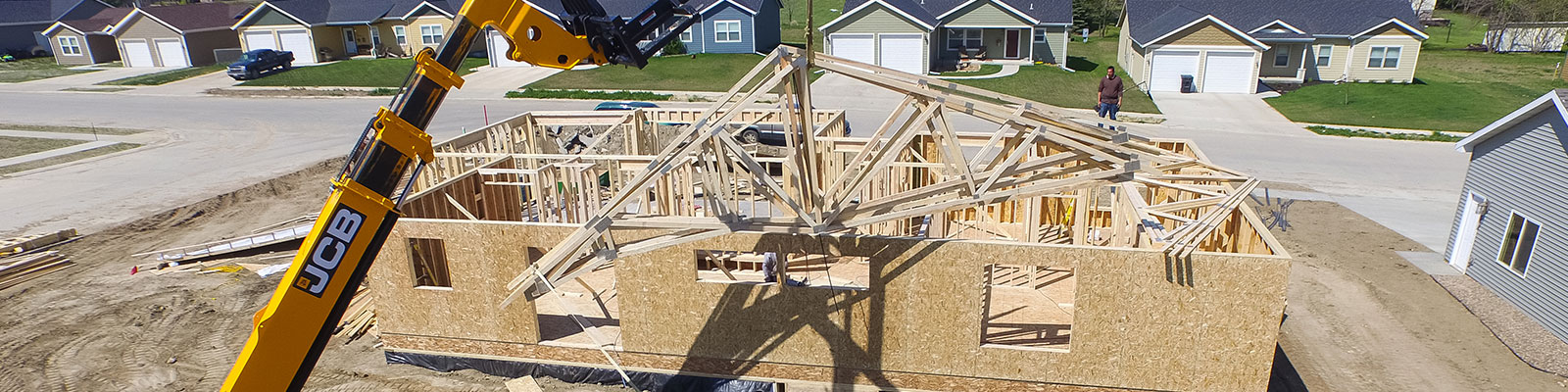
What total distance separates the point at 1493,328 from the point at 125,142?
38.3m

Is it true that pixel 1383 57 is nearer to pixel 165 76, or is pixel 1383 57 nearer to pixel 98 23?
pixel 165 76

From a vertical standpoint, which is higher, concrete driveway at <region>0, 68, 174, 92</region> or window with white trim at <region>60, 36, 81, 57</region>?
window with white trim at <region>60, 36, 81, 57</region>

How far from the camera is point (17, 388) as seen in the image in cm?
1164

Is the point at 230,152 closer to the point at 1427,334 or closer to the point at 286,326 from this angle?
the point at 286,326

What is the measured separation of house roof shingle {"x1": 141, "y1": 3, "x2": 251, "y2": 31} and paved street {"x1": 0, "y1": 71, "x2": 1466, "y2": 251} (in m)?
11.2

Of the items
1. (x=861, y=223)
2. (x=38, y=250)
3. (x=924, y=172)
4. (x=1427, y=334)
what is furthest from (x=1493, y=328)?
(x=38, y=250)

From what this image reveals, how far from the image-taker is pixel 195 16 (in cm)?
5375

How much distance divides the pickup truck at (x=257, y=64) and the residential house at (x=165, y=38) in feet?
29.3

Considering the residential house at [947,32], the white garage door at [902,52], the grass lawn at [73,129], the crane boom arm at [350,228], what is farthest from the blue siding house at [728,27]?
the crane boom arm at [350,228]

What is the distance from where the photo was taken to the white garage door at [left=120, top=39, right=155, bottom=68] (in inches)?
2050

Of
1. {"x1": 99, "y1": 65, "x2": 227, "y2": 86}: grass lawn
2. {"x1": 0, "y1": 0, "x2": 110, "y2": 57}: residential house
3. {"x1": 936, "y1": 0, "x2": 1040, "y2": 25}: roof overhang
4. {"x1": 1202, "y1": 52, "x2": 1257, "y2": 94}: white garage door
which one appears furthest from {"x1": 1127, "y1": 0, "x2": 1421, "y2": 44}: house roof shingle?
{"x1": 0, "y1": 0, "x2": 110, "y2": 57}: residential house

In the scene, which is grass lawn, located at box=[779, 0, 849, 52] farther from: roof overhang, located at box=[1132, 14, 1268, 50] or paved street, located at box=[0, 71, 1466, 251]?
roof overhang, located at box=[1132, 14, 1268, 50]

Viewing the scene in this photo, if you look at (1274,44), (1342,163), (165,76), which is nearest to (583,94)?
(165,76)

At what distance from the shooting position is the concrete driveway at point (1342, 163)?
63.7 feet
